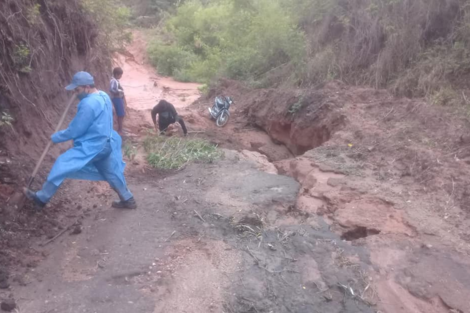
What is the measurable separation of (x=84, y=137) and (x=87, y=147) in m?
0.12

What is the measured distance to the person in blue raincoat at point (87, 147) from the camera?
4762 millimetres

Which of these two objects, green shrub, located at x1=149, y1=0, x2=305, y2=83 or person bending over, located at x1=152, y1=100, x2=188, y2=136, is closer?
person bending over, located at x1=152, y1=100, x2=188, y2=136

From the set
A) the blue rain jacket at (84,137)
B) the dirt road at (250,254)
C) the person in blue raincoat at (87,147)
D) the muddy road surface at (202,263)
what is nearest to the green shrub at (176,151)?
the dirt road at (250,254)

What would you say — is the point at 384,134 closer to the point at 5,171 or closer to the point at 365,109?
the point at 365,109

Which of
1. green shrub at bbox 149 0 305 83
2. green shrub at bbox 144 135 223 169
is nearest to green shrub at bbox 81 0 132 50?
green shrub at bbox 144 135 223 169

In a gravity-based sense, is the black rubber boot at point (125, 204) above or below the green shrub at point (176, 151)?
above

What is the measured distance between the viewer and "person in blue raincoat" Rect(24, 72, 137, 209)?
476 centimetres

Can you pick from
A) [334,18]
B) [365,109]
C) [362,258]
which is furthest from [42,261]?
[334,18]

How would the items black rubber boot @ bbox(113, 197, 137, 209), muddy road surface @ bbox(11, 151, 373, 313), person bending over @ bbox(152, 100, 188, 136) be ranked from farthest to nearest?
person bending over @ bbox(152, 100, 188, 136)
black rubber boot @ bbox(113, 197, 137, 209)
muddy road surface @ bbox(11, 151, 373, 313)

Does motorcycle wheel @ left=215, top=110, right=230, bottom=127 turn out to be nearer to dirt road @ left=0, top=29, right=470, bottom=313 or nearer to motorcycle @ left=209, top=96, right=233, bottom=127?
motorcycle @ left=209, top=96, right=233, bottom=127

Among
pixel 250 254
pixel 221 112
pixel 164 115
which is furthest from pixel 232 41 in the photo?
pixel 250 254

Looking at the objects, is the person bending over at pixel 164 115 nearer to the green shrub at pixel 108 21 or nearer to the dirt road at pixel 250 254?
the green shrub at pixel 108 21

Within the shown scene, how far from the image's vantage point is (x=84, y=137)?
16.3 feet

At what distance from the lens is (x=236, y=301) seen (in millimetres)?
4102
